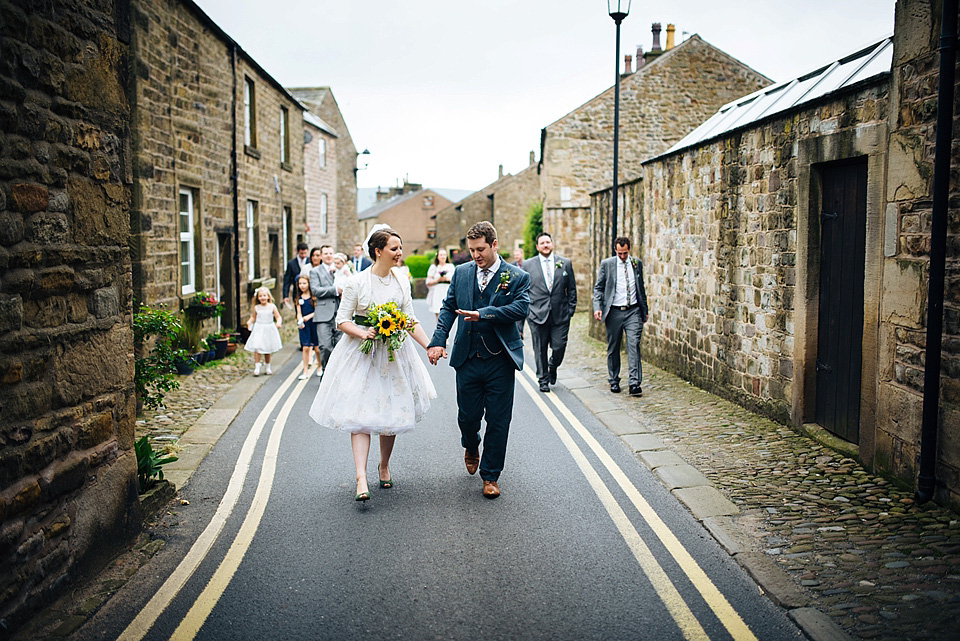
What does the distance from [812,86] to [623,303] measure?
3616 mm

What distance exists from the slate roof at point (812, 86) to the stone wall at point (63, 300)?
602 centimetres

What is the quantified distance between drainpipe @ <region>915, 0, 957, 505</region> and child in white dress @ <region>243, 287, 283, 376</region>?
9422 mm

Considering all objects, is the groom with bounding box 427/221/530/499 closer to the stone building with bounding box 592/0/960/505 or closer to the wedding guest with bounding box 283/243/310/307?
the stone building with bounding box 592/0/960/505

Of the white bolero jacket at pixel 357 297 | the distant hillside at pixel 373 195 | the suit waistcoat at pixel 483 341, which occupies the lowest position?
the suit waistcoat at pixel 483 341

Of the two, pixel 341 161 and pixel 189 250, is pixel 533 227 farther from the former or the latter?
pixel 189 250

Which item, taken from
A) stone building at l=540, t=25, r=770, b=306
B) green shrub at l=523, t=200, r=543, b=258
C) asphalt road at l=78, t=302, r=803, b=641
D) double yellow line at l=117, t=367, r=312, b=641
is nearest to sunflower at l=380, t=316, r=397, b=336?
asphalt road at l=78, t=302, r=803, b=641

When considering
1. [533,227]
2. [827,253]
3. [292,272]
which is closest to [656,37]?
[533,227]

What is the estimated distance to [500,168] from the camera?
81.7m

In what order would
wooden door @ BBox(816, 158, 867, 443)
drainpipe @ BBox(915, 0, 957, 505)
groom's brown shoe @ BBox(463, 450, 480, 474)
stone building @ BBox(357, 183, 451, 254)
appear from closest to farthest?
drainpipe @ BBox(915, 0, 957, 505), groom's brown shoe @ BBox(463, 450, 480, 474), wooden door @ BBox(816, 158, 867, 443), stone building @ BBox(357, 183, 451, 254)

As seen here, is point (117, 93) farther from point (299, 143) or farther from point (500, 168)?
point (500, 168)

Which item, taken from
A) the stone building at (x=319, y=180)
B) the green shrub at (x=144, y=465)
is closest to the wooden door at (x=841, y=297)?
the green shrub at (x=144, y=465)

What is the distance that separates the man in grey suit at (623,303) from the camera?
11297 mm

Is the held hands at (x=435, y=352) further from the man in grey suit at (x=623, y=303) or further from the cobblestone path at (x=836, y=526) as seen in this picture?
the man in grey suit at (x=623, y=303)

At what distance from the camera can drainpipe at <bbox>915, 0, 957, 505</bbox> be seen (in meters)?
5.72
